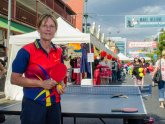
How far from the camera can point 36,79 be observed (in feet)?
9.20

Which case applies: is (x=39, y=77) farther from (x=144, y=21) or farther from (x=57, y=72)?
(x=144, y=21)

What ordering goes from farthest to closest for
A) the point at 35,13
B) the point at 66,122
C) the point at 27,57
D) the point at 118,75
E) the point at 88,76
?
1. the point at 35,13
2. the point at 118,75
3. the point at 88,76
4. the point at 66,122
5. the point at 27,57

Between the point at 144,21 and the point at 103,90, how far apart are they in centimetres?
2926

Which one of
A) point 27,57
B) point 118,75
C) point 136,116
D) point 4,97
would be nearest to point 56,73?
point 27,57

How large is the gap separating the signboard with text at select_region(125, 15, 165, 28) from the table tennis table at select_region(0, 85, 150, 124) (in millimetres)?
28391

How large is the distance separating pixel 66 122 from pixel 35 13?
82.7 feet

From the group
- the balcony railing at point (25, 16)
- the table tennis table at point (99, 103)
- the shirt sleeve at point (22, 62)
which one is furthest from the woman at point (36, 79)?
the balcony railing at point (25, 16)

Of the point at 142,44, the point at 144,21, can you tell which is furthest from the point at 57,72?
the point at 142,44

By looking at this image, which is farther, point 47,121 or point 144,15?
point 144,15

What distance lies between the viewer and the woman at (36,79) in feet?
9.11

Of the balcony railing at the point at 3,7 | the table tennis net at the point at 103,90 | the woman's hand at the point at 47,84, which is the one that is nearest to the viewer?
the woman's hand at the point at 47,84

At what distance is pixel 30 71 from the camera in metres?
2.81

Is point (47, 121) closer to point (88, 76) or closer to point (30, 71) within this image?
point (30, 71)

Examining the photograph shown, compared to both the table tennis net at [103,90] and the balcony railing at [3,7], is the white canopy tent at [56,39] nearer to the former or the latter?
the table tennis net at [103,90]
